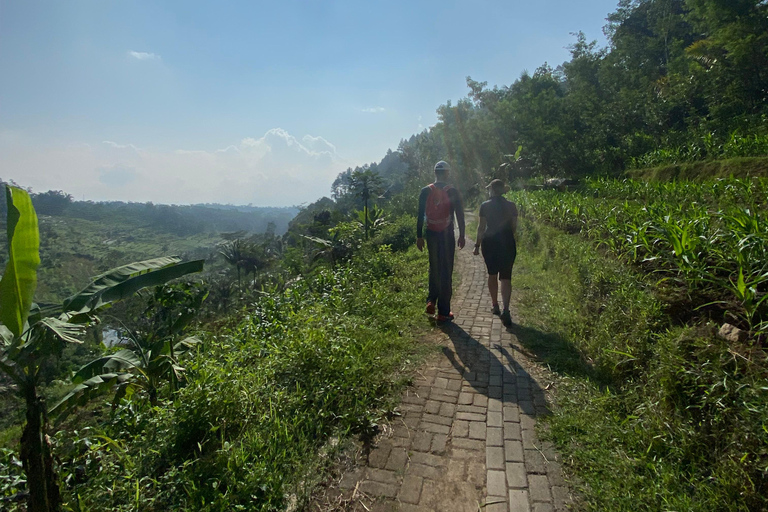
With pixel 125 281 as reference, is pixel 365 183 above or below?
above

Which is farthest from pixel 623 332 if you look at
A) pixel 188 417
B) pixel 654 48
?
pixel 654 48

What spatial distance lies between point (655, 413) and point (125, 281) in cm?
399

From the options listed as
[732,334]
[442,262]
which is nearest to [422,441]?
[732,334]

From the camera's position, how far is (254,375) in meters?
2.94

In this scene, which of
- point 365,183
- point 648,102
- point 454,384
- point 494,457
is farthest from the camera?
point 648,102

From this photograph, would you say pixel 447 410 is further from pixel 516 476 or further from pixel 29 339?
pixel 29 339

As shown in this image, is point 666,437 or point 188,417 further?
point 188,417

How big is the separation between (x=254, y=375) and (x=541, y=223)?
766cm

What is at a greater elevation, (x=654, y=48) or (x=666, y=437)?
(x=654, y=48)

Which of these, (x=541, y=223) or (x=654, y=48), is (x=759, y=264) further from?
(x=654, y=48)

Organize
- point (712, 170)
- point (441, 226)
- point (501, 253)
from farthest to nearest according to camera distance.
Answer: point (712, 170), point (501, 253), point (441, 226)

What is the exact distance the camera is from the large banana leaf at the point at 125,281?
2.78 m

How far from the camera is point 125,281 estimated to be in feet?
10.1

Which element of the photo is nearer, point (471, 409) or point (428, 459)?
point (428, 459)
